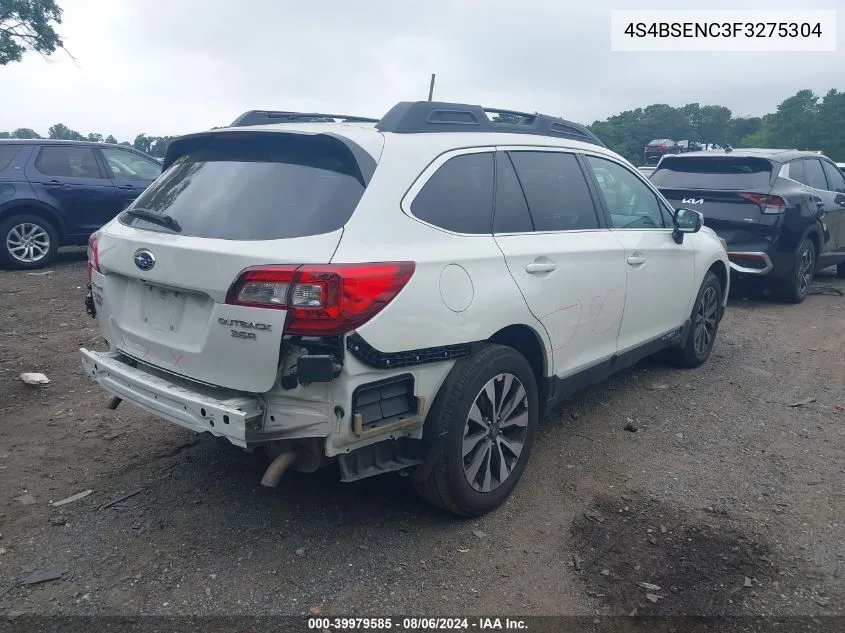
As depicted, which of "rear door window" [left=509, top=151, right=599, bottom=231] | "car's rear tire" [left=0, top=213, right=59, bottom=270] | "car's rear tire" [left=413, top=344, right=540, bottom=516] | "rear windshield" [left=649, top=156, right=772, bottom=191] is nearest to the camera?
"car's rear tire" [left=413, top=344, right=540, bottom=516]

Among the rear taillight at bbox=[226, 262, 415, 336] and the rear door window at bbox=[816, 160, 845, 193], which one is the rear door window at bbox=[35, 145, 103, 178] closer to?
the rear taillight at bbox=[226, 262, 415, 336]

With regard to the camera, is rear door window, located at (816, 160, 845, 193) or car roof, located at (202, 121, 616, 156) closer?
car roof, located at (202, 121, 616, 156)

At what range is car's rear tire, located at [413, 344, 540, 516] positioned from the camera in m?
3.08

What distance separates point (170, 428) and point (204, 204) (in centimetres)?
181

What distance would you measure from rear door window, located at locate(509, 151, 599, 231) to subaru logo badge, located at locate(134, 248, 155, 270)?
189cm

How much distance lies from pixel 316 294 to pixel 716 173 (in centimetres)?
694

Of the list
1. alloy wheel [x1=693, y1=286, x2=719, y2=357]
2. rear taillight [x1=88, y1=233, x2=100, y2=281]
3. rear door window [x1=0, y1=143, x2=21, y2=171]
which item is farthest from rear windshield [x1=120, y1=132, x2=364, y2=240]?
rear door window [x1=0, y1=143, x2=21, y2=171]

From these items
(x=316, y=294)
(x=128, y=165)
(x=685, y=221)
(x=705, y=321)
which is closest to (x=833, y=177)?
(x=705, y=321)

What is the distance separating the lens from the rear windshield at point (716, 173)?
799 cm

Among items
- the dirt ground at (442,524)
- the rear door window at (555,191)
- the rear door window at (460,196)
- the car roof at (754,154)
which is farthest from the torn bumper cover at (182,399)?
the car roof at (754,154)

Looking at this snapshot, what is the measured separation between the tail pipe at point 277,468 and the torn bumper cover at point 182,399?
0.15 metres

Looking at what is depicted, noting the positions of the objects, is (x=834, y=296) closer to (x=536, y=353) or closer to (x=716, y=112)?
(x=536, y=353)

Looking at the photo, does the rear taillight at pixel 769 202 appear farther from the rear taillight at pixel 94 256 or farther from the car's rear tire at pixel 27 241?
the car's rear tire at pixel 27 241

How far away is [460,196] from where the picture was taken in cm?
334
